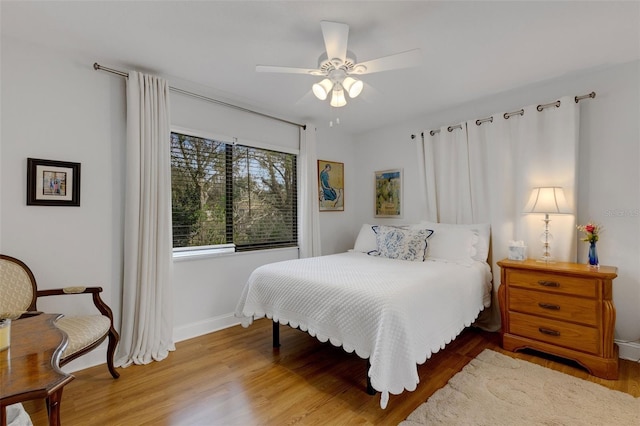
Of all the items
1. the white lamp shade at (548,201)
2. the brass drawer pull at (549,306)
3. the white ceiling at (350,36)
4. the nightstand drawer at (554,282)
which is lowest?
the brass drawer pull at (549,306)

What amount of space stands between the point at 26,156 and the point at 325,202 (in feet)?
9.84

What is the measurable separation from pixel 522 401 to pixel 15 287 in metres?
3.33

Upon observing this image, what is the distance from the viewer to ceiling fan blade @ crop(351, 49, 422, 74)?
1809mm

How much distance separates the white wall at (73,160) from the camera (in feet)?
6.65

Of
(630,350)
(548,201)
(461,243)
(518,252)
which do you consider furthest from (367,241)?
(630,350)

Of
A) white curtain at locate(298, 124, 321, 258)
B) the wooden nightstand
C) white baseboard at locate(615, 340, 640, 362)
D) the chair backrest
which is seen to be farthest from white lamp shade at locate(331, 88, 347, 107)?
white baseboard at locate(615, 340, 640, 362)

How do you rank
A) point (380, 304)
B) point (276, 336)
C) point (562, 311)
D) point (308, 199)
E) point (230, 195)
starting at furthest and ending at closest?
point (308, 199), point (230, 195), point (276, 336), point (562, 311), point (380, 304)

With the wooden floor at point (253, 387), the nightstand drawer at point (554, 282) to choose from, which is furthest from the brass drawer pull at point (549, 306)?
the wooden floor at point (253, 387)

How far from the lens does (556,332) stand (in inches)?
91.4

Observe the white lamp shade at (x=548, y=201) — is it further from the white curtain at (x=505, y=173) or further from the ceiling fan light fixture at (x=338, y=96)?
the ceiling fan light fixture at (x=338, y=96)

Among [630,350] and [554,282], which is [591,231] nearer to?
[554,282]

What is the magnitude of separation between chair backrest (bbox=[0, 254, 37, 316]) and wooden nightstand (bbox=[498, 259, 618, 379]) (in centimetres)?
362

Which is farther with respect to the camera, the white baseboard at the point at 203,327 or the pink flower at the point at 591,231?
the white baseboard at the point at 203,327

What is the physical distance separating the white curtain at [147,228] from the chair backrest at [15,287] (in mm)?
557
